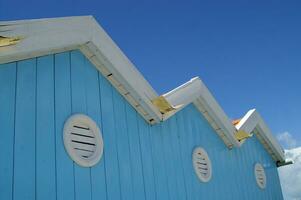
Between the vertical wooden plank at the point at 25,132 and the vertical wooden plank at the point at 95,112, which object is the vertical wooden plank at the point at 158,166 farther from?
the vertical wooden plank at the point at 25,132

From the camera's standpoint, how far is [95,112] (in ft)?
20.2

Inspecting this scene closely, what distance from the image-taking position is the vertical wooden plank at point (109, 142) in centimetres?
601

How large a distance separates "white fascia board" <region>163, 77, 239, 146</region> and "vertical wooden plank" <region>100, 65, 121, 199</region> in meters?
1.10

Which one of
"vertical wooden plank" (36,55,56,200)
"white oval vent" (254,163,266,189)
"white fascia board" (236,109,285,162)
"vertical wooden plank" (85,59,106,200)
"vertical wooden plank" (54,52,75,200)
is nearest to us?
"vertical wooden plank" (36,55,56,200)

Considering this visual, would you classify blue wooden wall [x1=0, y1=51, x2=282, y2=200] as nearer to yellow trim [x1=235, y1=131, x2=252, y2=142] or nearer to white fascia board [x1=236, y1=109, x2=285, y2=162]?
yellow trim [x1=235, y1=131, x2=252, y2=142]

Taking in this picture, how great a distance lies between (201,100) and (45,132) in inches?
143

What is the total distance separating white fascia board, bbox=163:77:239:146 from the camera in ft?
24.3

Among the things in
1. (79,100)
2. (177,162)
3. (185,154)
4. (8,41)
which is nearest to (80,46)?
(79,100)

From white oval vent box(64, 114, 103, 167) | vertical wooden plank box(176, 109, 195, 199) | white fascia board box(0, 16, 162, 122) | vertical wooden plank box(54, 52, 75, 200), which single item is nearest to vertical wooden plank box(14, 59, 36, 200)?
white fascia board box(0, 16, 162, 122)

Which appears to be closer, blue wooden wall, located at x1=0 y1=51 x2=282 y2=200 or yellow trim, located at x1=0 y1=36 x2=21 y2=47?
yellow trim, located at x1=0 y1=36 x2=21 y2=47

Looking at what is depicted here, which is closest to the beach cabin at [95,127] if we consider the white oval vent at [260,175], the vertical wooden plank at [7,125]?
the vertical wooden plank at [7,125]

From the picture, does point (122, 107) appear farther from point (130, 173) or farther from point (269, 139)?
point (269, 139)

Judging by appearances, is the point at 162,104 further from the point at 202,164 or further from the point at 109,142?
the point at 202,164

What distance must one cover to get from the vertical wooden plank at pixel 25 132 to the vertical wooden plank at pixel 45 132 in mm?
69
